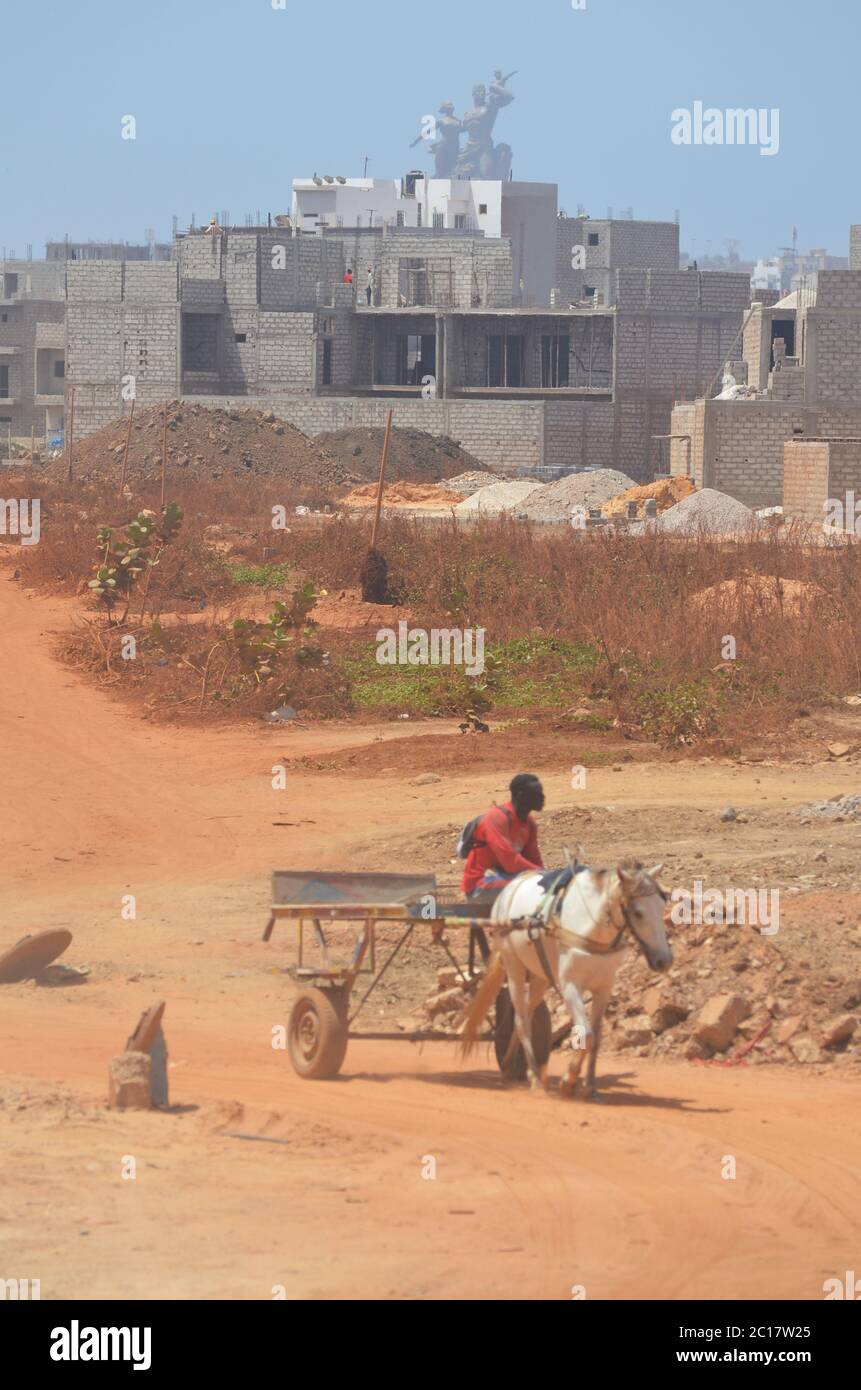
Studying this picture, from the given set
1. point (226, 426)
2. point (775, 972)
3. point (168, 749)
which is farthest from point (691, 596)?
point (226, 426)

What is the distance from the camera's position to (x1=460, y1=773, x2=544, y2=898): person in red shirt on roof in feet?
33.7

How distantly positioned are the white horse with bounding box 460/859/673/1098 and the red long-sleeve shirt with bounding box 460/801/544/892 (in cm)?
38

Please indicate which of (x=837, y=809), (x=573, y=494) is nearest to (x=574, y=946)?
(x=837, y=809)

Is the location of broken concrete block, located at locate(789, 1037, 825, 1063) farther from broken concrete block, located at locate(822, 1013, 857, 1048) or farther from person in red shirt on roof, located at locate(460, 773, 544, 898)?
person in red shirt on roof, located at locate(460, 773, 544, 898)

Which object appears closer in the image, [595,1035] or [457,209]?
[595,1035]

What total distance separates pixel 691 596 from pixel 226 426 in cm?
3412

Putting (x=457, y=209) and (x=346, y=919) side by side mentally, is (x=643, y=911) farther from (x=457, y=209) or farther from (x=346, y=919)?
(x=457, y=209)

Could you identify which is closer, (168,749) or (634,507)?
(168,749)

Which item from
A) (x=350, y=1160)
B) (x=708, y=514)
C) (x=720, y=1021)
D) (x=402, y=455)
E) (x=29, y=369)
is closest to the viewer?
(x=350, y=1160)

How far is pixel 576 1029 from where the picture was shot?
31.3 feet

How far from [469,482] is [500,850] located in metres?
47.9

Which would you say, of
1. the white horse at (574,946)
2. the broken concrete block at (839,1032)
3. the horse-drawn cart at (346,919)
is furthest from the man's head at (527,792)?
the broken concrete block at (839,1032)
